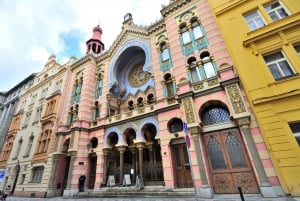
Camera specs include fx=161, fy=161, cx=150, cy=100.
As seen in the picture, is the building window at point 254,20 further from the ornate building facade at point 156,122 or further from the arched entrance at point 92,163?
the arched entrance at point 92,163

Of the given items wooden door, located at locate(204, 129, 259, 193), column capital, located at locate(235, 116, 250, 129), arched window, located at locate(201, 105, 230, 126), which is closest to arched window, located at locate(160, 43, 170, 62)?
arched window, located at locate(201, 105, 230, 126)

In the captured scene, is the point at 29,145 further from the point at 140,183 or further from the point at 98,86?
the point at 140,183

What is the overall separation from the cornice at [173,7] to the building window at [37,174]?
74.1 ft

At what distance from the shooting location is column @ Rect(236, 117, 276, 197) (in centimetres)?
804

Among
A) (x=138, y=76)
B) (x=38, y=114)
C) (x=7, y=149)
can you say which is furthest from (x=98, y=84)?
(x=7, y=149)

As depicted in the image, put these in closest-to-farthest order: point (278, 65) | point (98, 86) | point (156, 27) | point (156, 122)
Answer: point (278, 65) → point (156, 122) → point (156, 27) → point (98, 86)

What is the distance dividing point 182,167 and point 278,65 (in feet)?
29.5

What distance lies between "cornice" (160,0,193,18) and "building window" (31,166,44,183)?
890 inches

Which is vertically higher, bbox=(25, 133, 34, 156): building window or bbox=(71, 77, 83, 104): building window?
bbox=(71, 77, 83, 104): building window

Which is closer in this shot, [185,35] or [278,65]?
[278,65]

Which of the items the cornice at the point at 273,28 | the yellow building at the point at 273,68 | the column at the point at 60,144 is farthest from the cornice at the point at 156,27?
the column at the point at 60,144

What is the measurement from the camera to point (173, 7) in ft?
54.3

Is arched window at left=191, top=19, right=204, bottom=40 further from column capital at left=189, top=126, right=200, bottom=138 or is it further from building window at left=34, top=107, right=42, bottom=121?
building window at left=34, top=107, right=42, bottom=121

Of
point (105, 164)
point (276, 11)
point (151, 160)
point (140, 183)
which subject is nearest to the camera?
point (276, 11)
